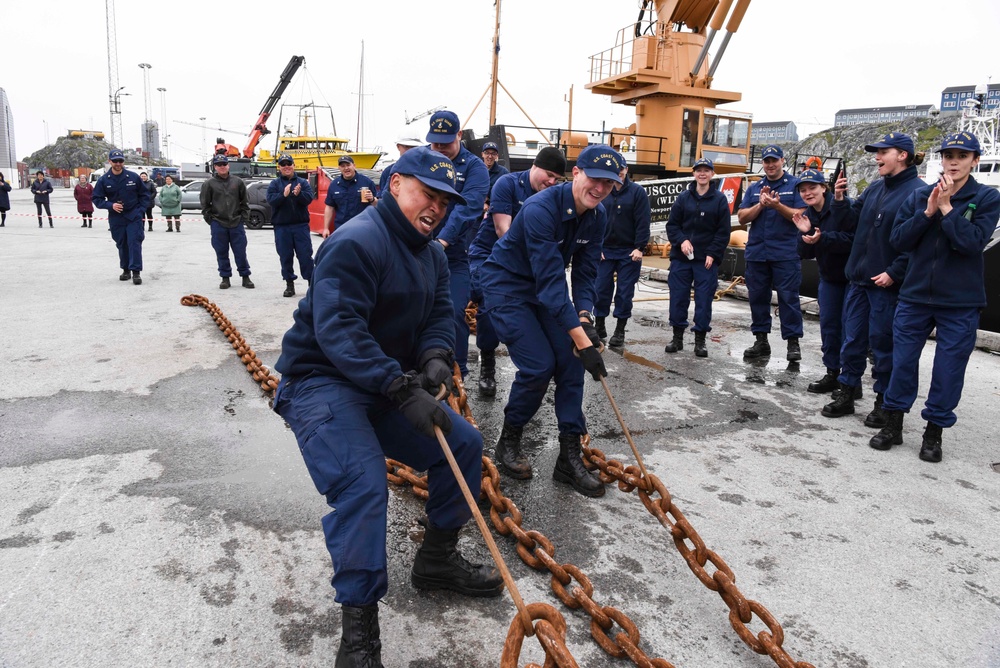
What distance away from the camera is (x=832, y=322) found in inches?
217

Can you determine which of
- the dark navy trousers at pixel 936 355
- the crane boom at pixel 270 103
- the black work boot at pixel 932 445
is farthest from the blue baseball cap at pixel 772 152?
the crane boom at pixel 270 103

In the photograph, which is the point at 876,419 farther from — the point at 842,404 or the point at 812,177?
the point at 812,177

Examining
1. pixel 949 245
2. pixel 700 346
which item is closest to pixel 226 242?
pixel 700 346

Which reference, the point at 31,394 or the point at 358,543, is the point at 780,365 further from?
the point at 31,394

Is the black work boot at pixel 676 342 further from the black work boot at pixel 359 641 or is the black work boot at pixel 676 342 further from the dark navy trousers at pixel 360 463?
the black work boot at pixel 359 641

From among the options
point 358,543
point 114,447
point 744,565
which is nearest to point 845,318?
point 744,565

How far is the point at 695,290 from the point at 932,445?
9.68 feet

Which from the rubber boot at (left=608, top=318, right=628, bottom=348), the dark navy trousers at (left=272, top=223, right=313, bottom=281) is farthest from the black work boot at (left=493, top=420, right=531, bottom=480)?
the dark navy trousers at (left=272, top=223, right=313, bottom=281)

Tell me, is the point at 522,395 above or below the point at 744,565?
above

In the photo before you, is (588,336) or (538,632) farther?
(588,336)

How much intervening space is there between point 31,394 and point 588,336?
12.9 feet

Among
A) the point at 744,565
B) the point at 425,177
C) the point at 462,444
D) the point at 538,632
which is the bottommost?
the point at 744,565

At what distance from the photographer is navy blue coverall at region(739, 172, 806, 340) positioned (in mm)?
6234

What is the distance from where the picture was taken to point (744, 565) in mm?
2801
